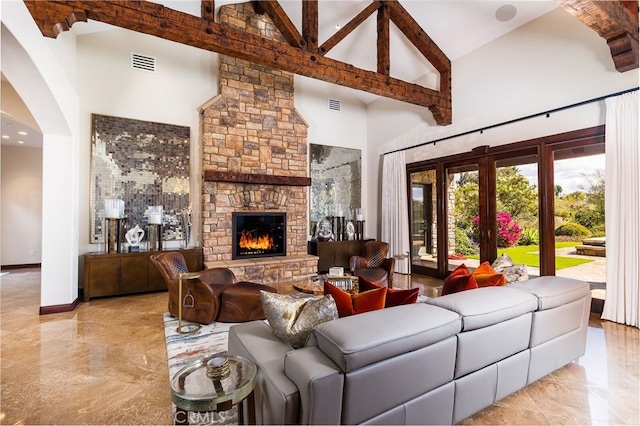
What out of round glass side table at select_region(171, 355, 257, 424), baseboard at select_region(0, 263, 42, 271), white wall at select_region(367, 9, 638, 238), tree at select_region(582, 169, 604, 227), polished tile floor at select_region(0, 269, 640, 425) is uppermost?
white wall at select_region(367, 9, 638, 238)

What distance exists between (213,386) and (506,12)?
5730mm

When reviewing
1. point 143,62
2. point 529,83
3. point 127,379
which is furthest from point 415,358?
point 143,62

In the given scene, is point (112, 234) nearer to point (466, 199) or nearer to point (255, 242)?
point (255, 242)

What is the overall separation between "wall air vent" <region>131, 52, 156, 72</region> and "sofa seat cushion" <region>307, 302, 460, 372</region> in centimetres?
560

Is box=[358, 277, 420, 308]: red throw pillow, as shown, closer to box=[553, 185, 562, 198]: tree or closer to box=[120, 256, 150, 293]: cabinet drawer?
box=[553, 185, 562, 198]: tree

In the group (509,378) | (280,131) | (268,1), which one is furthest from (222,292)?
(268,1)

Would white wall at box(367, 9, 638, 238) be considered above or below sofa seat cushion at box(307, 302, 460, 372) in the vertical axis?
above

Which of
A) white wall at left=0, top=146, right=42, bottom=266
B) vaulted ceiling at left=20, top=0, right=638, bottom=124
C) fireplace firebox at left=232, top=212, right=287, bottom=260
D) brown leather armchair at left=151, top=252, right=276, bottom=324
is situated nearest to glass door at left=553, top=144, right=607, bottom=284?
vaulted ceiling at left=20, top=0, right=638, bottom=124

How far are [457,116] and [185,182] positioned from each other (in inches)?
199

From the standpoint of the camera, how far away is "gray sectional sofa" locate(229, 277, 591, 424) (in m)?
1.24

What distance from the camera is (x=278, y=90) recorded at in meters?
6.07

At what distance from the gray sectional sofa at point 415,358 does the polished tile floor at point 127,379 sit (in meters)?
0.18

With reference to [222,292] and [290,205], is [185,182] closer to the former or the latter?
[290,205]

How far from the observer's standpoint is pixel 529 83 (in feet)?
14.5
